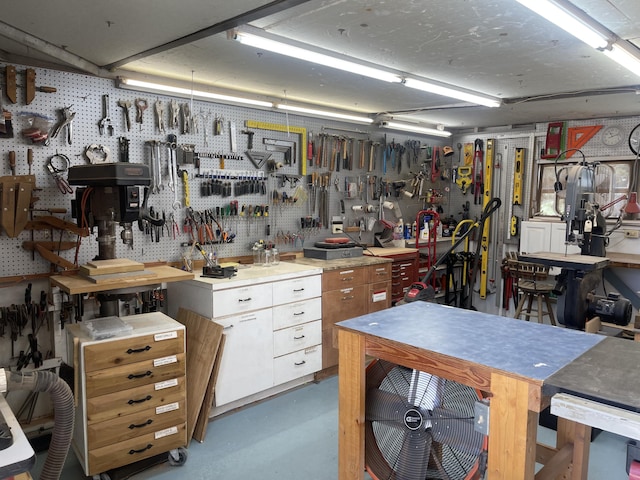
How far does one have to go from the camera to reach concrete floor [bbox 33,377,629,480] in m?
2.71

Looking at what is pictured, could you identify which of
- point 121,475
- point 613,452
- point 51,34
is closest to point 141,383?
point 121,475

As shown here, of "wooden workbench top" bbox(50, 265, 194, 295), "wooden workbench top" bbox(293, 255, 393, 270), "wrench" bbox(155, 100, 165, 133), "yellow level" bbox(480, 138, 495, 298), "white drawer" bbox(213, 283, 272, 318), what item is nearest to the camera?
"wooden workbench top" bbox(50, 265, 194, 295)

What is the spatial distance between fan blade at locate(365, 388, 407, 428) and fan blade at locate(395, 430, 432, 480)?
3.0 inches

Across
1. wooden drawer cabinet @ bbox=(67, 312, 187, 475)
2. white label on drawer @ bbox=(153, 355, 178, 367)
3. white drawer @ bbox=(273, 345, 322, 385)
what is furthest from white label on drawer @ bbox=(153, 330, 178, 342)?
white drawer @ bbox=(273, 345, 322, 385)

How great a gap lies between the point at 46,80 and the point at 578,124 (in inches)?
204

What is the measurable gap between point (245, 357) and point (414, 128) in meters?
3.37

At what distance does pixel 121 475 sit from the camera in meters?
2.67

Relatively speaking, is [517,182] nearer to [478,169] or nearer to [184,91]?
[478,169]

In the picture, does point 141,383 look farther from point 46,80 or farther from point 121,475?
point 46,80

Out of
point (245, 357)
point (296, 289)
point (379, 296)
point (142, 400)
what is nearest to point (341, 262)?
point (379, 296)

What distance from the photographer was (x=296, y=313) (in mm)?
3717

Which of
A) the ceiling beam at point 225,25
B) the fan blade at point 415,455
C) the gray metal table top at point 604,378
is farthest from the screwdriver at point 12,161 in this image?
the gray metal table top at point 604,378

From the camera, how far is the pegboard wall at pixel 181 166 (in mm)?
3004

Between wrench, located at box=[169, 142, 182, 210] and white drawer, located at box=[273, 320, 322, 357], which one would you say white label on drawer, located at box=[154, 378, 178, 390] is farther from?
wrench, located at box=[169, 142, 182, 210]
